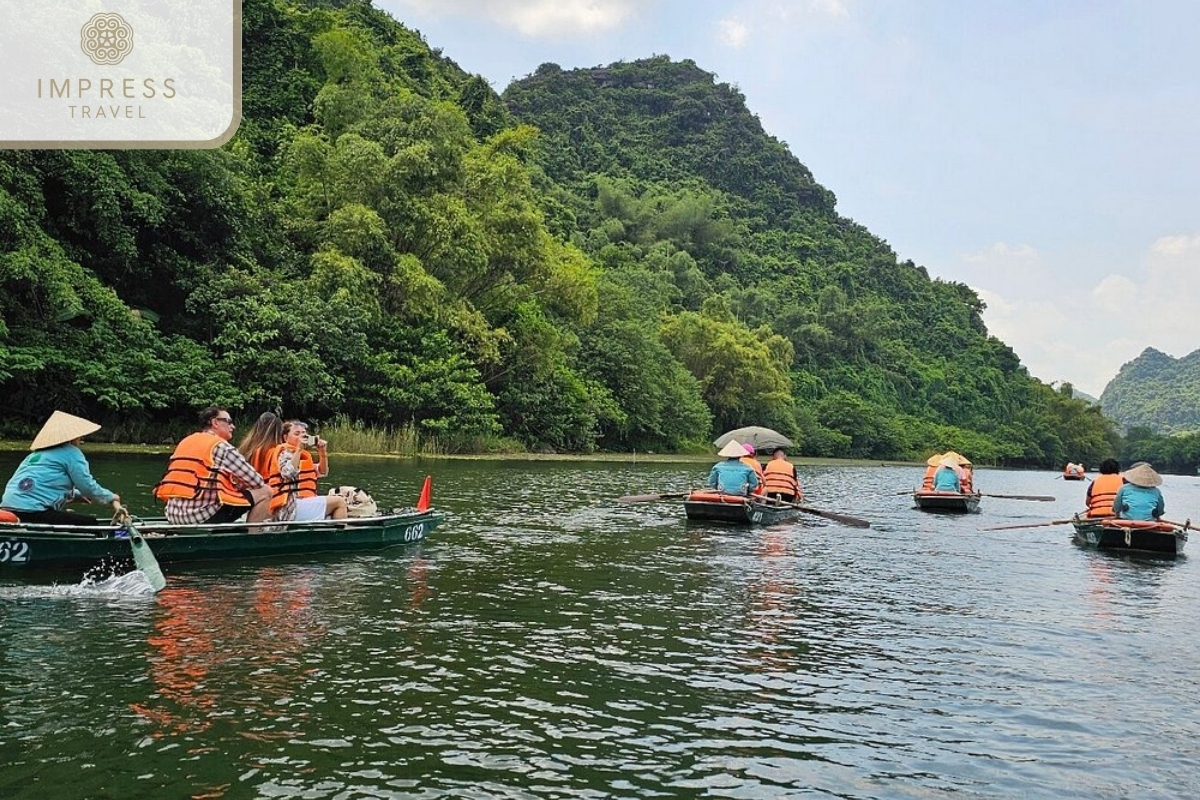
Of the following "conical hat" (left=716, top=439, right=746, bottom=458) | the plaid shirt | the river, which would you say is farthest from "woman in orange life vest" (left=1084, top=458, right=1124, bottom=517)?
the plaid shirt

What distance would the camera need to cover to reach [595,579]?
1143 centimetres

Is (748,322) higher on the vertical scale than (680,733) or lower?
higher

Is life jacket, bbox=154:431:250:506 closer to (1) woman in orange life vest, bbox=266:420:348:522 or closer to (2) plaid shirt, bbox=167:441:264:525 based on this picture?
(2) plaid shirt, bbox=167:441:264:525

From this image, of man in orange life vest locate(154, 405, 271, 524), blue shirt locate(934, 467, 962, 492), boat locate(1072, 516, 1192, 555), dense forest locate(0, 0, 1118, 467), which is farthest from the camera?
dense forest locate(0, 0, 1118, 467)

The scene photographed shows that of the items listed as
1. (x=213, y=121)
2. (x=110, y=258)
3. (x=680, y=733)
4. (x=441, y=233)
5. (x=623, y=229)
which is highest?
(x=623, y=229)

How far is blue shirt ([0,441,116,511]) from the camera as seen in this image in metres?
9.77

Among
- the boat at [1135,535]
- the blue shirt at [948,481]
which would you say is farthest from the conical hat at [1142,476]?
the blue shirt at [948,481]

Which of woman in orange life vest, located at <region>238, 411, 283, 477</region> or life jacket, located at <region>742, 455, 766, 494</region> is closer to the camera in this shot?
woman in orange life vest, located at <region>238, 411, 283, 477</region>

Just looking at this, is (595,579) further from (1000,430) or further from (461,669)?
(1000,430)

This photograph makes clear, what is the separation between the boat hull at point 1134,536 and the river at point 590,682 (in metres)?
2.50

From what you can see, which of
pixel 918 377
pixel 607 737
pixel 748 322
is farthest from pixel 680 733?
pixel 918 377

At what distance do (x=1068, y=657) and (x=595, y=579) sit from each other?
5.18 metres

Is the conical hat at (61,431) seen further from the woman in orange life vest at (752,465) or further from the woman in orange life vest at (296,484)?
the woman in orange life vest at (752,465)

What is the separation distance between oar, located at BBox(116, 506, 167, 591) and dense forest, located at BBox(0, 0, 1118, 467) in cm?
1681
